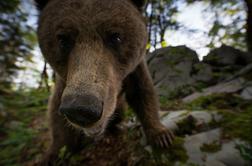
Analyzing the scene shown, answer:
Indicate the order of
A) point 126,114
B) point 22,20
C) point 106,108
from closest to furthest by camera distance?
point 106,108, point 22,20, point 126,114

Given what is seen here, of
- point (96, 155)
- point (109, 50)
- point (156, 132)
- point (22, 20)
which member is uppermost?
point (22, 20)

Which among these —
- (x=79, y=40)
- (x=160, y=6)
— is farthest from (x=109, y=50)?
(x=160, y=6)

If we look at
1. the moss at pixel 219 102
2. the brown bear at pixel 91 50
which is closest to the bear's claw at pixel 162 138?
the brown bear at pixel 91 50

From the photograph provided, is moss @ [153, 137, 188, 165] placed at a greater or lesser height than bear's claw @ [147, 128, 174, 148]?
lesser

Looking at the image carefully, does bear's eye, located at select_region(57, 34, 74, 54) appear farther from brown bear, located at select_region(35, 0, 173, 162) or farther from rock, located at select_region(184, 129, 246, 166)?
rock, located at select_region(184, 129, 246, 166)

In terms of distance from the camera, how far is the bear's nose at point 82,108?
5.03ft

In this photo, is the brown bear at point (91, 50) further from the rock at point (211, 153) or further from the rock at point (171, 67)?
the rock at point (171, 67)

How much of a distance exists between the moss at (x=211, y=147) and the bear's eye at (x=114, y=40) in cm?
132

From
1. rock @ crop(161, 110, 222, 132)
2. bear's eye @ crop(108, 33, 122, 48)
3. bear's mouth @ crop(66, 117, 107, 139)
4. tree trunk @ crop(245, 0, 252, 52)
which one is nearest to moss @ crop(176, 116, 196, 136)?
rock @ crop(161, 110, 222, 132)

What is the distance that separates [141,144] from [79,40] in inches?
57.8

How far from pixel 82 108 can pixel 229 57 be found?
435 cm

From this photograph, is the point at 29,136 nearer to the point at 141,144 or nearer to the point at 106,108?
the point at 141,144

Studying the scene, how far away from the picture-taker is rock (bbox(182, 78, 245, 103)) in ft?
13.9

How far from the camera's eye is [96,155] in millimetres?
3352
